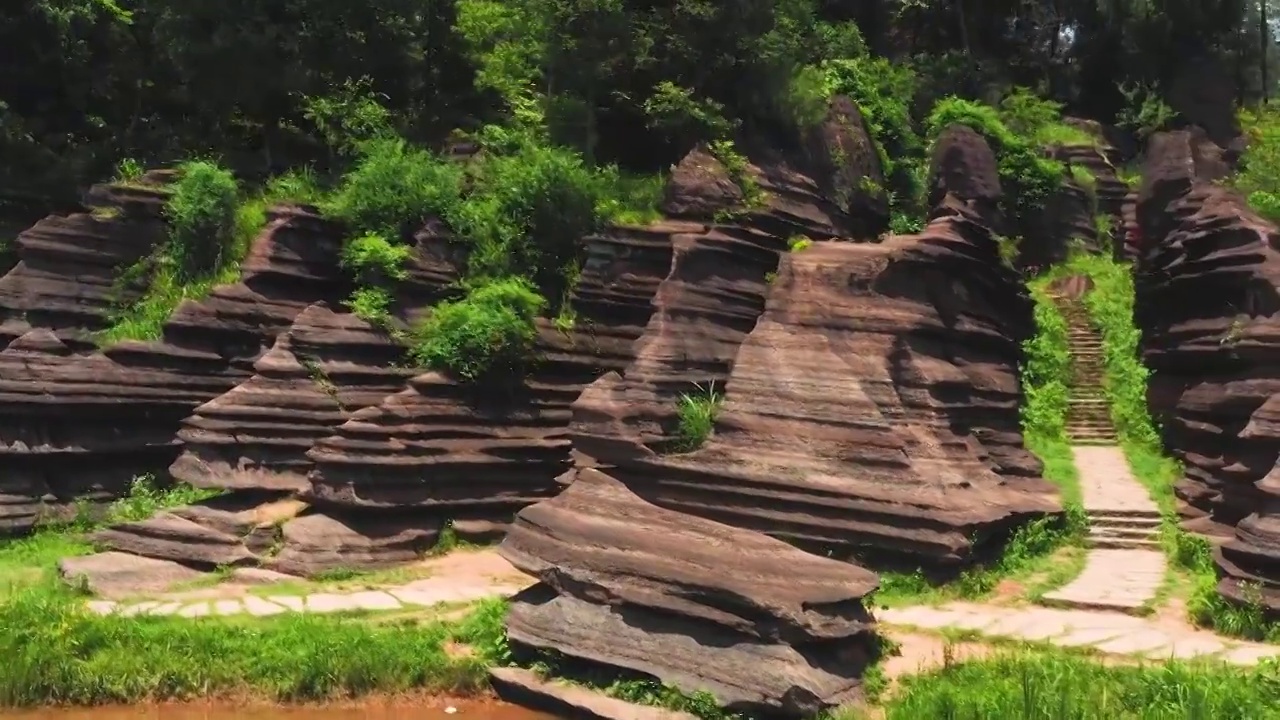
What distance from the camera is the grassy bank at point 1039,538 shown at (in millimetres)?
11719

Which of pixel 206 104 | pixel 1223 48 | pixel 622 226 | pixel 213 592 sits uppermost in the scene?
pixel 1223 48

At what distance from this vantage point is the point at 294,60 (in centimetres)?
2083

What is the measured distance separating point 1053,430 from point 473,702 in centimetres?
1202

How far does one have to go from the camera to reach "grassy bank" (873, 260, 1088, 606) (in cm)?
1172

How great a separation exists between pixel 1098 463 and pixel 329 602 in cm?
1158

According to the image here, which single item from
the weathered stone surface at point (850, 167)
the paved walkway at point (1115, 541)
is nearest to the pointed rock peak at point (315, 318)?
the weathered stone surface at point (850, 167)

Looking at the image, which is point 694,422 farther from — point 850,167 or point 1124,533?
point 850,167

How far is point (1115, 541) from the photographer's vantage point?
13.6 metres

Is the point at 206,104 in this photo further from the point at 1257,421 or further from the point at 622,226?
the point at 1257,421

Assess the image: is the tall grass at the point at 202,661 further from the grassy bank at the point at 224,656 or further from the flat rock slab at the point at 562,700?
the flat rock slab at the point at 562,700

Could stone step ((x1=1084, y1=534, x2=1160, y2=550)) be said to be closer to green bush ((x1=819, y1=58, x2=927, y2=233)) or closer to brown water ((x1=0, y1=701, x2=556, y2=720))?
brown water ((x1=0, y1=701, x2=556, y2=720))

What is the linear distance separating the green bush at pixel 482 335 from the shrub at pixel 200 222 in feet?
14.0

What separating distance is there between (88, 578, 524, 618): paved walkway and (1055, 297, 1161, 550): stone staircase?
760 centimetres

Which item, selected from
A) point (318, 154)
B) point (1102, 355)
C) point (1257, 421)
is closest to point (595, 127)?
point (318, 154)
